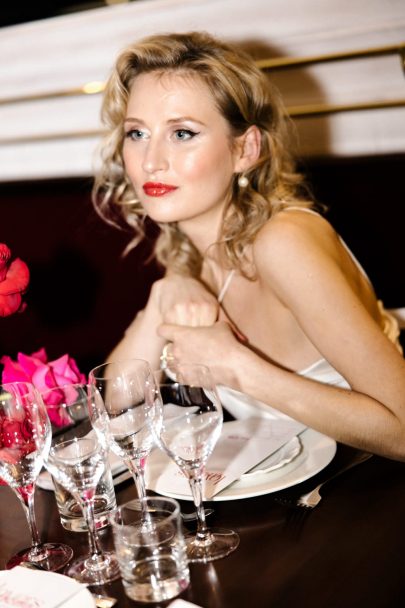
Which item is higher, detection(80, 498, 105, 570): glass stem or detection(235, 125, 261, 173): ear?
detection(235, 125, 261, 173): ear

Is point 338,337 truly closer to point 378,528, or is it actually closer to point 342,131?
point 378,528

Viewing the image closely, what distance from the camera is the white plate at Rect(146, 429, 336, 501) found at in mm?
1341

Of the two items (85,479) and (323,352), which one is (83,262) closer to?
(323,352)

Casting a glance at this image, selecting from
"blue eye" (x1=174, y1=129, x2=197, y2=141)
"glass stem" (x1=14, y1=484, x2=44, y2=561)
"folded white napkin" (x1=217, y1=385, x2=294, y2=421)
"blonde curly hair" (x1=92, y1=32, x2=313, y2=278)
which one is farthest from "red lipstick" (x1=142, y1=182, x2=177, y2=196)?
"glass stem" (x1=14, y1=484, x2=44, y2=561)

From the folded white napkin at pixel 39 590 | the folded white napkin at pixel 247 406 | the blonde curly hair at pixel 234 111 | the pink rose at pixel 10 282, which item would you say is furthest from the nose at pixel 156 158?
the folded white napkin at pixel 39 590

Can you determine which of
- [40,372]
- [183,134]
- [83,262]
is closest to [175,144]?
[183,134]

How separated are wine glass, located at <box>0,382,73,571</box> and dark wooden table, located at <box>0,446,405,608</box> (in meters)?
0.05

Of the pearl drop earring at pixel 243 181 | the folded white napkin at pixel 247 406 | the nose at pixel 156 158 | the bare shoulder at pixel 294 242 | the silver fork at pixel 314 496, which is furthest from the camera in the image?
the pearl drop earring at pixel 243 181

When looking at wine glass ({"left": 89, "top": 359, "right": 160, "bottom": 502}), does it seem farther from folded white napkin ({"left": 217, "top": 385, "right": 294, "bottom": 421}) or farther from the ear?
the ear

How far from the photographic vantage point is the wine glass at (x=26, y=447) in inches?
48.1

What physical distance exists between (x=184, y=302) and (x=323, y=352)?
1.63 ft

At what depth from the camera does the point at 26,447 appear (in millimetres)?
1224

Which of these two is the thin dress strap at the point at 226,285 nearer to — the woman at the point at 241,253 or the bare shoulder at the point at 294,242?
the woman at the point at 241,253

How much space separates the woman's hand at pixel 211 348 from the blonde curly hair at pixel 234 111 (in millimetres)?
433
